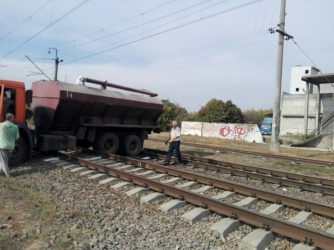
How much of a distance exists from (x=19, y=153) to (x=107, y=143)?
414cm

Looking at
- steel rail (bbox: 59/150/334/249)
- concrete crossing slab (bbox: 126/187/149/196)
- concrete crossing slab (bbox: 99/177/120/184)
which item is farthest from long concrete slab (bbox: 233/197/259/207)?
concrete crossing slab (bbox: 99/177/120/184)

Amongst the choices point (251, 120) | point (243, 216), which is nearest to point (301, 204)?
point (243, 216)

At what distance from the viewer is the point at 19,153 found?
9.69 meters

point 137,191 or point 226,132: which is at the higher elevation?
point 226,132

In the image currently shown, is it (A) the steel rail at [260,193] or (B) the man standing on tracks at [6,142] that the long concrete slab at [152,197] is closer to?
(A) the steel rail at [260,193]

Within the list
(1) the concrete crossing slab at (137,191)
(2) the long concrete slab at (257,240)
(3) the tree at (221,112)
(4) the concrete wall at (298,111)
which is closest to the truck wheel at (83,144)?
(1) the concrete crossing slab at (137,191)

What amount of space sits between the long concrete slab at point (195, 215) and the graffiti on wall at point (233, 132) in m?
27.1

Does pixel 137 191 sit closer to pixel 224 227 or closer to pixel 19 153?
pixel 224 227

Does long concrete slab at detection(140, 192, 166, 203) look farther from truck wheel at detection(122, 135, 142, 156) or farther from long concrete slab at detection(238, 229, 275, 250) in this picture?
truck wheel at detection(122, 135, 142, 156)

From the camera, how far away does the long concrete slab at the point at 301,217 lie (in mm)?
5698

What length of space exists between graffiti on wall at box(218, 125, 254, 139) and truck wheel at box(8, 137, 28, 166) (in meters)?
25.6

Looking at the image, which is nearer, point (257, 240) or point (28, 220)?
point (257, 240)

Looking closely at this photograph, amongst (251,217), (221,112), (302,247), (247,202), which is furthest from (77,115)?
(221,112)

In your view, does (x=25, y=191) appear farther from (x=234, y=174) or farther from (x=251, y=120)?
(x=251, y=120)
